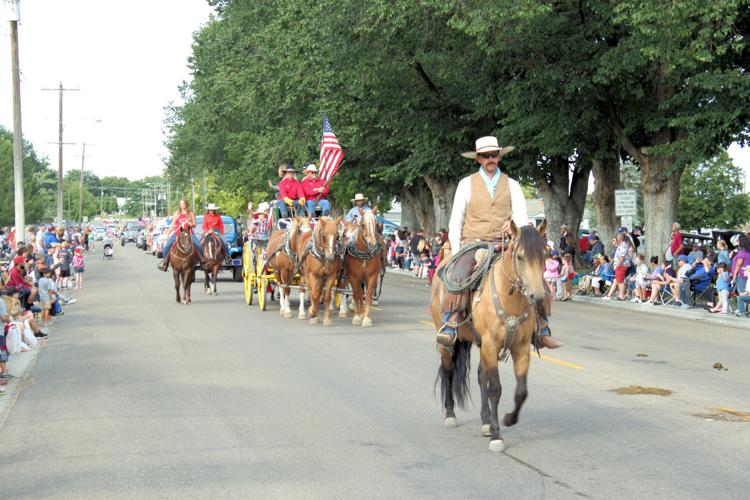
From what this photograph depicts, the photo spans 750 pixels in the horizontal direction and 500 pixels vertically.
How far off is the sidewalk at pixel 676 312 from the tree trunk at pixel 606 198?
9.88 m

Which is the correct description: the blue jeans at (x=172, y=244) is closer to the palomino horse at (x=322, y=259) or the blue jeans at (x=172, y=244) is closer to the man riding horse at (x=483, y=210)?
the palomino horse at (x=322, y=259)

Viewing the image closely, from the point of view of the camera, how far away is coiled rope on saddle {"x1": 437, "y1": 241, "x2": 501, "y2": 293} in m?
8.60

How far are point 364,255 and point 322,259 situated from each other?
77cm

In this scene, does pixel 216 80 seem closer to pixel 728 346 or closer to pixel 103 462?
pixel 728 346

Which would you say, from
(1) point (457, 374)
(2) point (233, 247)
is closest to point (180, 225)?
(2) point (233, 247)

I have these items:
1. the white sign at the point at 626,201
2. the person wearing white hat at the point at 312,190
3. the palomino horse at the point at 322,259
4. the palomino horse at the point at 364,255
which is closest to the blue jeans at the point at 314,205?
the person wearing white hat at the point at 312,190

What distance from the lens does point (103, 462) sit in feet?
25.6

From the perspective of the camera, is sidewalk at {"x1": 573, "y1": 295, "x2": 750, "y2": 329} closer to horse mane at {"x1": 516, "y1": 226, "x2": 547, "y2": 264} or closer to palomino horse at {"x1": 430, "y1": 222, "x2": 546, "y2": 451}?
palomino horse at {"x1": 430, "y1": 222, "x2": 546, "y2": 451}

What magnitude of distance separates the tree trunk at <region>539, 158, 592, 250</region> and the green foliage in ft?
102

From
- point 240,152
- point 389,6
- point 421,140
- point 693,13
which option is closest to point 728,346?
point 693,13

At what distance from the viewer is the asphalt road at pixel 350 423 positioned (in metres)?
7.09

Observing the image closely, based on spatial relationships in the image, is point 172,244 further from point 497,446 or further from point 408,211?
point 408,211

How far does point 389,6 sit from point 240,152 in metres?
28.0

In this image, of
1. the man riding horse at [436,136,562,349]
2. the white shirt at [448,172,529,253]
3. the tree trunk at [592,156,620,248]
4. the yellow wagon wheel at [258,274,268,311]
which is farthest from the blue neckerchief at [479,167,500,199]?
the tree trunk at [592,156,620,248]
